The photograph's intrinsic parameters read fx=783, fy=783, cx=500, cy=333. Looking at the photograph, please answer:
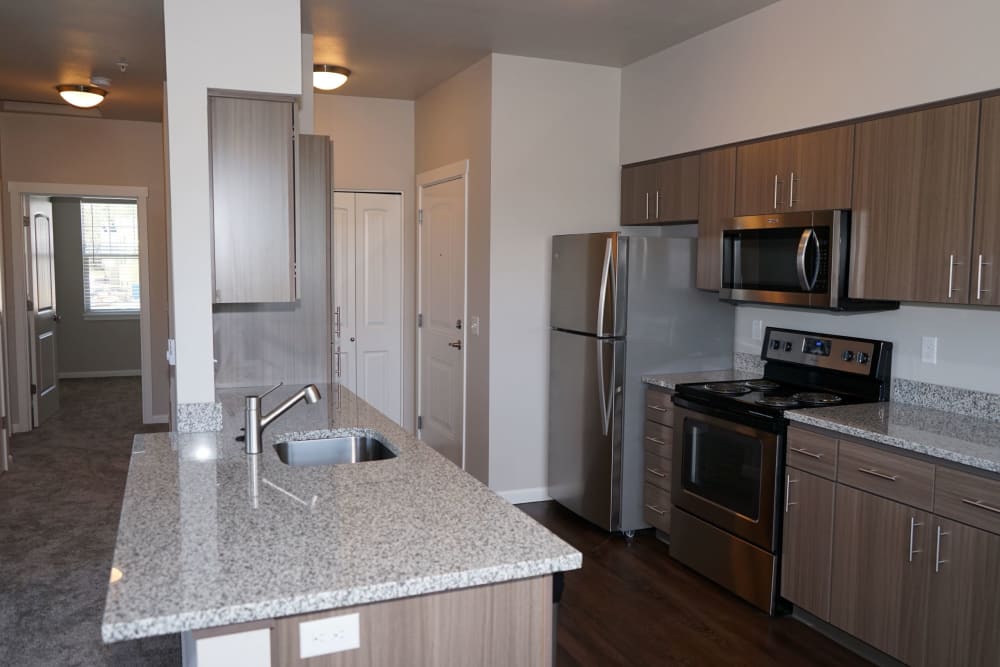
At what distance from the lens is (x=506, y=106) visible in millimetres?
4547

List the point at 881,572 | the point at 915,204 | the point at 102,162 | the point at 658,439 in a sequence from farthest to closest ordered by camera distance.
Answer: the point at 102,162 < the point at 658,439 < the point at 915,204 < the point at 881,572

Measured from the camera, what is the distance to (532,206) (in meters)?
4.64

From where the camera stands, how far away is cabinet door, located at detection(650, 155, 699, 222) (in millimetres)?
4133

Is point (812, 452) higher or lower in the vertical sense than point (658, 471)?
higher

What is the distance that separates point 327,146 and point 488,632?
2.89m

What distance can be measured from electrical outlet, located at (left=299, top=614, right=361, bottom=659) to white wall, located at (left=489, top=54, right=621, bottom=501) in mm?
3121

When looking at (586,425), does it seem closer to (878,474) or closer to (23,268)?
(878,474)

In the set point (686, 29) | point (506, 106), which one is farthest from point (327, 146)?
point (686, 29)

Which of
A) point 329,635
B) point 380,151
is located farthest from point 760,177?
point 380,151

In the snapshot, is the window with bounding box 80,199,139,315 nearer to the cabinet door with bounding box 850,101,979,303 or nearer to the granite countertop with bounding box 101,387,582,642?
the granite countertop with bounding box 101,387,582,642

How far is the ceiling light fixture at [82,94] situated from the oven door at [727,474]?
4.59 meters

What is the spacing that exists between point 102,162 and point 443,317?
3559mm

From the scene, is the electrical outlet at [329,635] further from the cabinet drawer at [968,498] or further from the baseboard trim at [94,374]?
the baseboard trim at [94,374]

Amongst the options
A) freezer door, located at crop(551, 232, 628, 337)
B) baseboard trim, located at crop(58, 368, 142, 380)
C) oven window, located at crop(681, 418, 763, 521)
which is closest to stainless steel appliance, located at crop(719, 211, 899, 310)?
freezer door, located at crop(551, 232, 628, 337)
